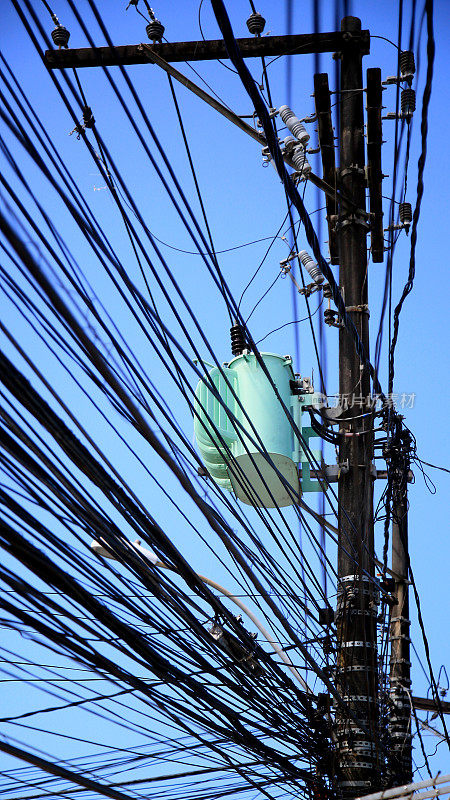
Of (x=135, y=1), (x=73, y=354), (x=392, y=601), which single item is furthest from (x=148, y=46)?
(x=392, y=601)

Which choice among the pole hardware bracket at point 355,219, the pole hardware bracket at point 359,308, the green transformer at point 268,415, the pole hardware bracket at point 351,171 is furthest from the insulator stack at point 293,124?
the green transformer at point 268,415

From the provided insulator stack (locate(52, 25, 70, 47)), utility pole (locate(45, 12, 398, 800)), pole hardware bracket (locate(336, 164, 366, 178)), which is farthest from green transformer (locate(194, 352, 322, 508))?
insulator stack (locate(52, 25, 70, 47))

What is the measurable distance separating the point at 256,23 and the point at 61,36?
48.9 inches

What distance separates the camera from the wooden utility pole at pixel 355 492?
661 cm

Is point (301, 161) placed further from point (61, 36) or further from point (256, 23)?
point (61, 36)

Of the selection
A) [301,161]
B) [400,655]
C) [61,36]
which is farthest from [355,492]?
[61,36]

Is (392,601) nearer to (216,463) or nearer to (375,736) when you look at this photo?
(375,736)

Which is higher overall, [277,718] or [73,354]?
[73,354]

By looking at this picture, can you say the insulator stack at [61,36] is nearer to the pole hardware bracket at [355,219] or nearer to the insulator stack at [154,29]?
the insulator stack at [154,29]

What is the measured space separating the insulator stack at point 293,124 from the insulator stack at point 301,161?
0.20 feet

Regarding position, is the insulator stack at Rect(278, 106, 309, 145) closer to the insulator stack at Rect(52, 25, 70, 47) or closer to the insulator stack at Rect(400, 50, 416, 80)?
the insulator stack at Rect(400, 50, 416, 80)

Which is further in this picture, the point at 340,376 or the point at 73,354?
the point at 340,376

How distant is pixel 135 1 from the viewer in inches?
189

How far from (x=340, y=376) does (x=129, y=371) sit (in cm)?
372
